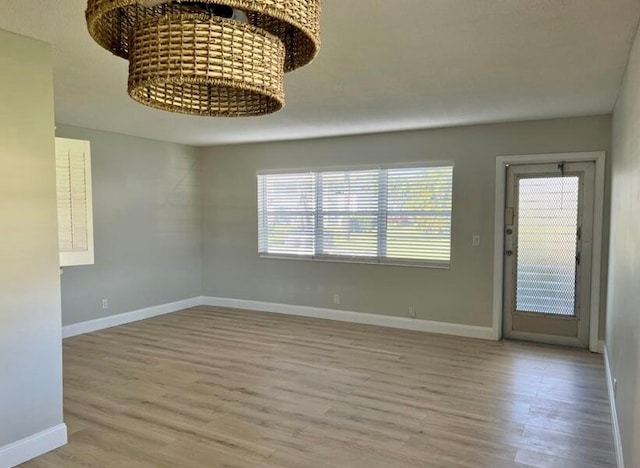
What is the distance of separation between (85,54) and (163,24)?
2113 mm

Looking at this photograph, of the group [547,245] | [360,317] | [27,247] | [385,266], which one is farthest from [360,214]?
[27,247]

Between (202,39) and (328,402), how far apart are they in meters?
2.99

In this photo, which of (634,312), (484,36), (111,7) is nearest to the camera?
(111,7)

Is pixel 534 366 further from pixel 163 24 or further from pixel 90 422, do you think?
pixel 163 24

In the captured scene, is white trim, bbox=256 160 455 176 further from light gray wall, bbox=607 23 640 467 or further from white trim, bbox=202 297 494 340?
light gray wall, bbox=607 23 640 467

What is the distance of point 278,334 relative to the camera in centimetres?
549

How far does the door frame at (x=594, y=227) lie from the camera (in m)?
4.70

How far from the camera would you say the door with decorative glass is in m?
4.85

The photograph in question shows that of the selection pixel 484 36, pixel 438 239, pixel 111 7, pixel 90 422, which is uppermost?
pixel 484 36

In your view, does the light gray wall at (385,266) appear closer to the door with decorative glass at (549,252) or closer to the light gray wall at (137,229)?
the door with decorative glass at (549,252)

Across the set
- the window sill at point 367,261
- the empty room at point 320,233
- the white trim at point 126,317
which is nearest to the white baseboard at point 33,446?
the empty room at point 320,233

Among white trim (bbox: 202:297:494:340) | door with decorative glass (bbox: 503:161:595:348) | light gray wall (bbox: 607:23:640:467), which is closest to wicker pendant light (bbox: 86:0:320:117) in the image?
light gray wall (bbox: 607:23:640:467)

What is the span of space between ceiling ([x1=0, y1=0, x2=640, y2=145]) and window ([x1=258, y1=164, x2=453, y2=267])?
829 millimetres

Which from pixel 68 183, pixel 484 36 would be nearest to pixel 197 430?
pixel 68 183
